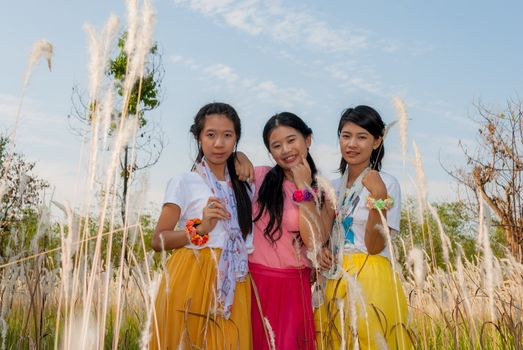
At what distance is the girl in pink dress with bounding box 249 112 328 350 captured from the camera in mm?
3162

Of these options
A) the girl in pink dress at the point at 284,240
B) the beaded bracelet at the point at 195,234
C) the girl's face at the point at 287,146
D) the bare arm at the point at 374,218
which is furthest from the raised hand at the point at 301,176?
the beaded bracelet at the point at 195,234

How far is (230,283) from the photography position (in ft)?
10.0

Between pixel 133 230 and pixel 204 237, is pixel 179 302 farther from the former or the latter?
pixel 133 230

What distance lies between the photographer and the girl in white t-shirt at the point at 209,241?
296cm

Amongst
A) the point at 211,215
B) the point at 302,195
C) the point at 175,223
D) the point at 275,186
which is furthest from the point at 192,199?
the point at 302,195

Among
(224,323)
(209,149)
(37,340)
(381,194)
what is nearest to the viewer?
(37,340)

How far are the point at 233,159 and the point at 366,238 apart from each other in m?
0.98

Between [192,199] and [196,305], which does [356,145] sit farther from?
[196,305]

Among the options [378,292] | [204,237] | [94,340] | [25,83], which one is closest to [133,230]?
[94,340]

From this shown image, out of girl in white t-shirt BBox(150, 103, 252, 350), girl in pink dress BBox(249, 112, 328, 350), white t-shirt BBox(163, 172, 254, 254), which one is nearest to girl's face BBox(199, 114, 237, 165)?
girl in white t-shirt BBox(150, 103, 252, 350)

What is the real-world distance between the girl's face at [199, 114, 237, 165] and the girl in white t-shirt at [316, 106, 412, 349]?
2.02 feet

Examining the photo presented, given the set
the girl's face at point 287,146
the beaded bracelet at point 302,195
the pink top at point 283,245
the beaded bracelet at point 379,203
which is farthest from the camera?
the girl's face at point 287,146

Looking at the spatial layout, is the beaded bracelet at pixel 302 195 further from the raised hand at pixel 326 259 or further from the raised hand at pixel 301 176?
the raised hand at pixel 326 259

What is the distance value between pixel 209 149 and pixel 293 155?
48cm
